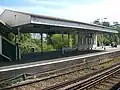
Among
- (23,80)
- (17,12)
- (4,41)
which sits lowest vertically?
(23,80)

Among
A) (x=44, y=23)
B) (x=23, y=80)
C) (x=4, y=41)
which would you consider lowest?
(x=23, y=80)

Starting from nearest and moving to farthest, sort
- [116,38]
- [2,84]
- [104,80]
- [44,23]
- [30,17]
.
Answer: [2,84]
[104,80]
[30,17]
[44,23]
[116,38]

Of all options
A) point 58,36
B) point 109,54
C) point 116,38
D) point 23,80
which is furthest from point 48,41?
point 116,38

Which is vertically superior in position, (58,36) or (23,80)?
(58,36)

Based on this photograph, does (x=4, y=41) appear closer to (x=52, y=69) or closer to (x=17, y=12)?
(x=17, y=12)

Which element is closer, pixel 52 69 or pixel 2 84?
pixel 2 84

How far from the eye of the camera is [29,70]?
45.3 feet

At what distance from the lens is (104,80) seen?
39.7 feet

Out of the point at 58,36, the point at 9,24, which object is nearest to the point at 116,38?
the point at 58,36

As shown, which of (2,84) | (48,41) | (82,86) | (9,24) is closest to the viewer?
(82,86)

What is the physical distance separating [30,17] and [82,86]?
944cm

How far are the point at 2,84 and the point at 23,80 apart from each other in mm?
1532

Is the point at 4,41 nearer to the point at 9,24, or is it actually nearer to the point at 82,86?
the point at 9,24

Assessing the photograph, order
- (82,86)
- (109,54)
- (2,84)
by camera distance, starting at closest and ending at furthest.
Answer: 1. (82,86)
2. (2,84)
3. (109,54)
